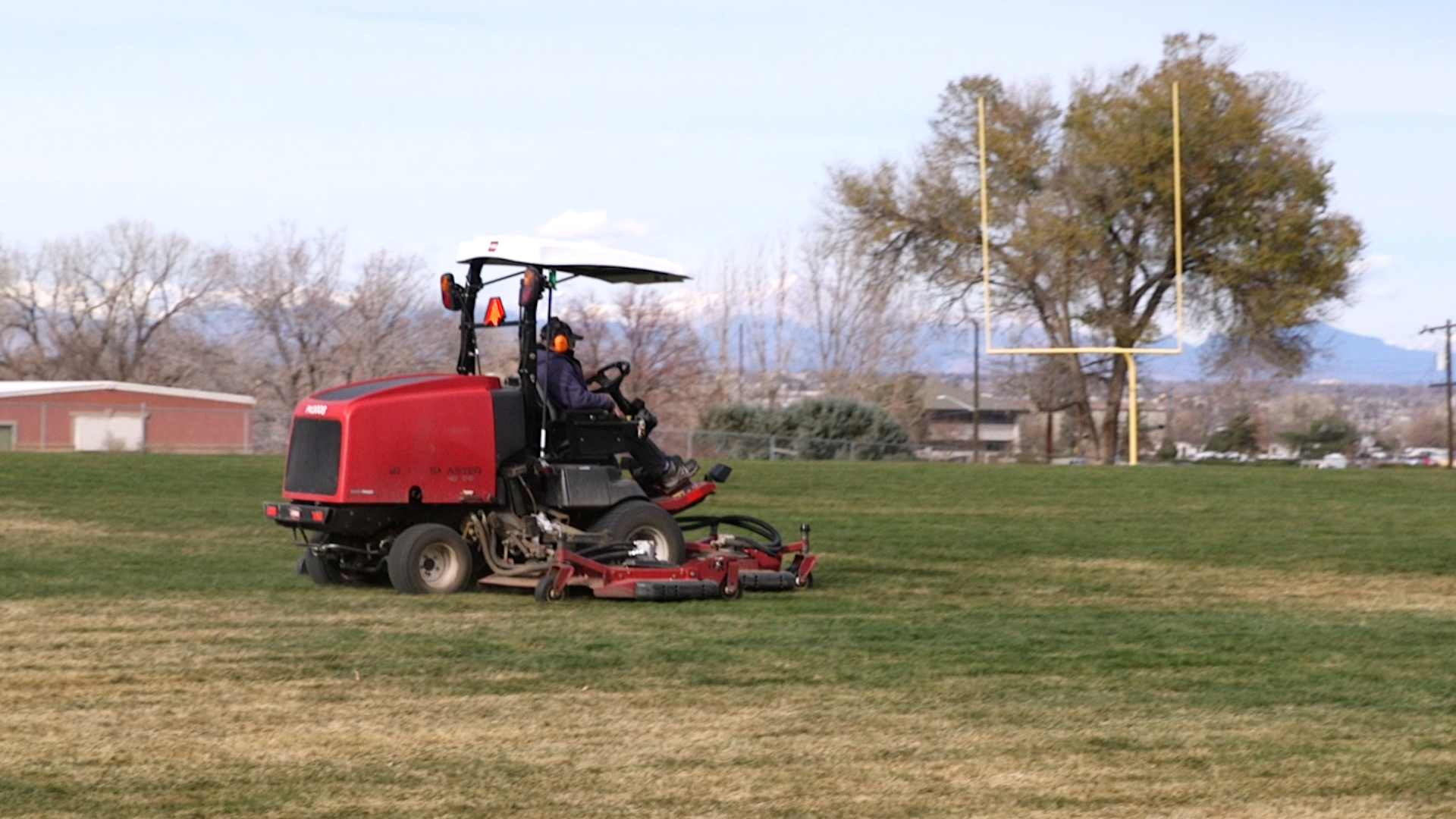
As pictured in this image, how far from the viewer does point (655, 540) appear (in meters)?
12.0

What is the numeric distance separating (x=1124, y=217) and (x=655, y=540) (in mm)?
36459

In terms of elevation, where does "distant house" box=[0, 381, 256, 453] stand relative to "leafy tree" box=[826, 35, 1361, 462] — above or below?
below

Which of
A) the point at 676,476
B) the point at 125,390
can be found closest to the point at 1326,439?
the point at 125,390

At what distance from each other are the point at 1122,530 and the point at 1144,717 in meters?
11.6

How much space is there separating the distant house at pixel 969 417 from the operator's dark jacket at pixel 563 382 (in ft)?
195

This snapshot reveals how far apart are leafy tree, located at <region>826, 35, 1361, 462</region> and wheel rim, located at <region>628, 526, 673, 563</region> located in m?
35.0

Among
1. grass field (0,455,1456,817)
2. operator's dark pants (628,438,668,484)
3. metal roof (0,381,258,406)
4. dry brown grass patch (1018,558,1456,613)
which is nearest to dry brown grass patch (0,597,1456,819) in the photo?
grass field (0,455,1456,817)

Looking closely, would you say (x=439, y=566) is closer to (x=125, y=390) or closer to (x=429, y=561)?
(x=429, y=561)

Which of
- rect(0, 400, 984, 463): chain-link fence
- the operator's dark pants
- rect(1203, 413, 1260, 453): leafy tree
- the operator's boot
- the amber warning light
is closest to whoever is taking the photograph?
the amber warning light

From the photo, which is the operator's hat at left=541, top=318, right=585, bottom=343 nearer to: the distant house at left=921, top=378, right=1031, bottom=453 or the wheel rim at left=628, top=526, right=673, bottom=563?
the wheel rim at left=628, top=526, right=673, bottom=563

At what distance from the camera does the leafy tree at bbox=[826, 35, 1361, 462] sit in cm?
4481

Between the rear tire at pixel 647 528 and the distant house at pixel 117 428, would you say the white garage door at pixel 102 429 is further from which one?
the rear tire at pixel 647 528

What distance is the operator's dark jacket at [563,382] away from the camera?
1184 cm

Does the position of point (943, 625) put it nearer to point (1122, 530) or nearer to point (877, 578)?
point (877, 578)
